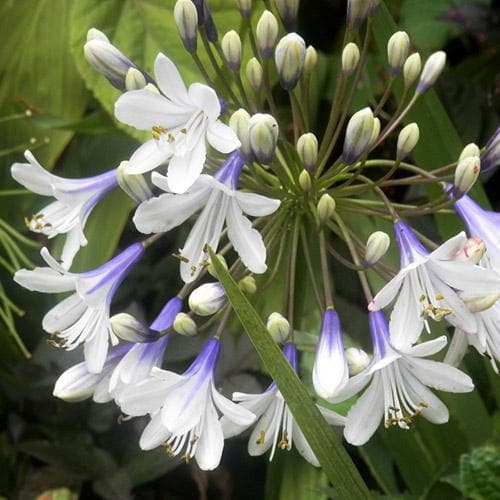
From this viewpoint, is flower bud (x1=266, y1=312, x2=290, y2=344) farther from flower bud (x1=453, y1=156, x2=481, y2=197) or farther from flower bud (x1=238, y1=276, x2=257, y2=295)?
flower bud (x1=453, y1=156, x2=481, y2=197)

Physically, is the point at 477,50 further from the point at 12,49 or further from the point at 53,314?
the point at 53,314

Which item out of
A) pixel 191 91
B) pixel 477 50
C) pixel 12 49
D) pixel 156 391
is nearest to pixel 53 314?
pixel 156 391

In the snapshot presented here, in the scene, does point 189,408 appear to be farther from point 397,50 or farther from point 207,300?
point 397,50

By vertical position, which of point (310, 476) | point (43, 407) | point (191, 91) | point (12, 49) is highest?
point (12, 49)

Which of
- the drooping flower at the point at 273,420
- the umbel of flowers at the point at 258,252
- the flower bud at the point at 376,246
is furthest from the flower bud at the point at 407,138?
the drooping flower at the point at 273,420

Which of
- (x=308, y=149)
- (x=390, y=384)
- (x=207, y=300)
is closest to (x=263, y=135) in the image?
(x=308, y=149)
